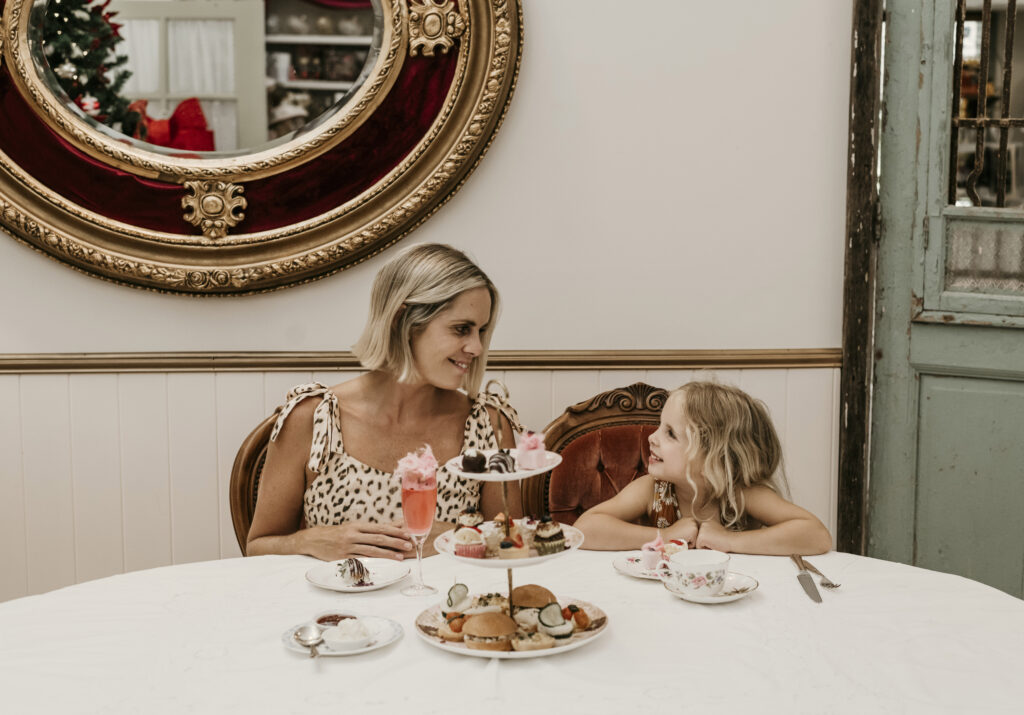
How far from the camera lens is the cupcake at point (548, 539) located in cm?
128

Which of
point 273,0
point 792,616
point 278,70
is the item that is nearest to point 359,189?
point 278,70

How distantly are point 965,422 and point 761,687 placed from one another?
5.96ft

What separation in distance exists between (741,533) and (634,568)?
255 millimetres

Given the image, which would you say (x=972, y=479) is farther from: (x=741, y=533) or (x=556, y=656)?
(x=556, y=656)

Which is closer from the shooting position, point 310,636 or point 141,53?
point 310,636

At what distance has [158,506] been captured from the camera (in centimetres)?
278

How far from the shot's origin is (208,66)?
104 inches

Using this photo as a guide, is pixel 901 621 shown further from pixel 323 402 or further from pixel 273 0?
pixel 273 0

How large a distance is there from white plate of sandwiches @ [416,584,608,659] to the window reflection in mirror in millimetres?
1673

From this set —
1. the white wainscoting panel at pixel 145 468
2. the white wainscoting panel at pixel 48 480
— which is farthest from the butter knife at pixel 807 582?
the white wainscoting panel at pixel 48 480

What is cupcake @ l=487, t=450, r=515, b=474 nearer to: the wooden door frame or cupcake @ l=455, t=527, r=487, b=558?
cupcake @ l=455, t=527, r=487, b=558

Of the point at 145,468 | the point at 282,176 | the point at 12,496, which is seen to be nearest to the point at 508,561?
the point at 282,176

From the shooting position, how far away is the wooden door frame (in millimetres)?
2701

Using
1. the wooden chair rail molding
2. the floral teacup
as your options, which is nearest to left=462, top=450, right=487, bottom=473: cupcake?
the floral teacup
